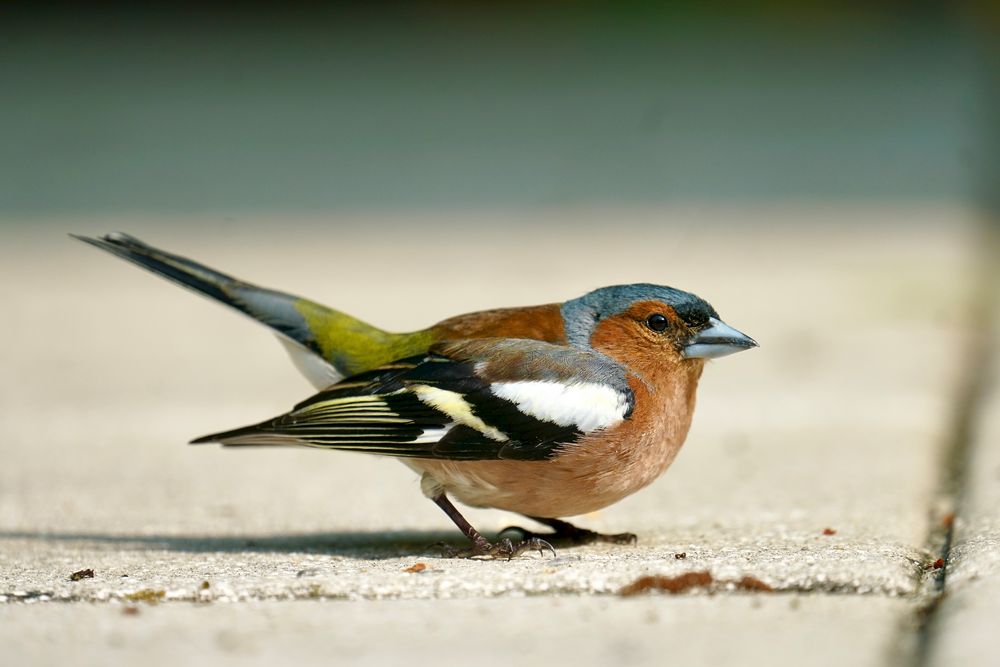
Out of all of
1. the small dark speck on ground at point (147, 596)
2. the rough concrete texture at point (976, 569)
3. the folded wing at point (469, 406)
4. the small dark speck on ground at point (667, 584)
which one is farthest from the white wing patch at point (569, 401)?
the small dark speck on ground at point (147, 596)

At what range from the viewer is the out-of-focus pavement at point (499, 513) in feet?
9.75

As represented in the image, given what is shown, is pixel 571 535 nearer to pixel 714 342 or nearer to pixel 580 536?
pixel 580 536

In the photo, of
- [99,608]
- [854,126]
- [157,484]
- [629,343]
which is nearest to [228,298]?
[157,484]

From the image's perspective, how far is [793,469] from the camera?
16.5 ft

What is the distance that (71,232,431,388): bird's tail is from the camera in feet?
14.8

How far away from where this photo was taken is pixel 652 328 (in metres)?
4.21

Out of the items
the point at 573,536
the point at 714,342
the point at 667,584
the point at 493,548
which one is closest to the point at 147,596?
the point at 493,548

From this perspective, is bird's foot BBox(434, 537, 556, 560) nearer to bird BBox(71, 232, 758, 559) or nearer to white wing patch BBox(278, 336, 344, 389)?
bird BBox(71, 232, 758, 559)

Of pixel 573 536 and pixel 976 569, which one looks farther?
pixel 573 536

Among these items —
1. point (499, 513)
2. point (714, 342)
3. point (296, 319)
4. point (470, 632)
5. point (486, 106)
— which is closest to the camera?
point (470, 632)

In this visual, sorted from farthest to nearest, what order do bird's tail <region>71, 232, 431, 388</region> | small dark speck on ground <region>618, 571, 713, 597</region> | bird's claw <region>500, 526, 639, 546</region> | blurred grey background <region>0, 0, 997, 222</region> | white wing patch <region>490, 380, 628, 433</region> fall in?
blurred grey background <region>0, 0, 997, 222</region> < bird's tail <region>71, 232, 431, 388</region> < bird's claw <region>500, 526, 639, 546</region> < white wing patch <region>490, 380, 628, 433</region> < small dark speck on ground <region>618, 571, 713, 597</region>

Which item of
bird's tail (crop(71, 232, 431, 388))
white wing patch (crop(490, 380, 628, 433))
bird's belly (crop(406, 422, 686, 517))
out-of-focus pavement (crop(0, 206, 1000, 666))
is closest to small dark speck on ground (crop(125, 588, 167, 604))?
out-of-focus pavement (crop(0, 206, 1000, 666))

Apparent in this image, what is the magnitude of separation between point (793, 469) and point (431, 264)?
3562mm

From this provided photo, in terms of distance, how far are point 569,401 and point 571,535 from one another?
52cm
